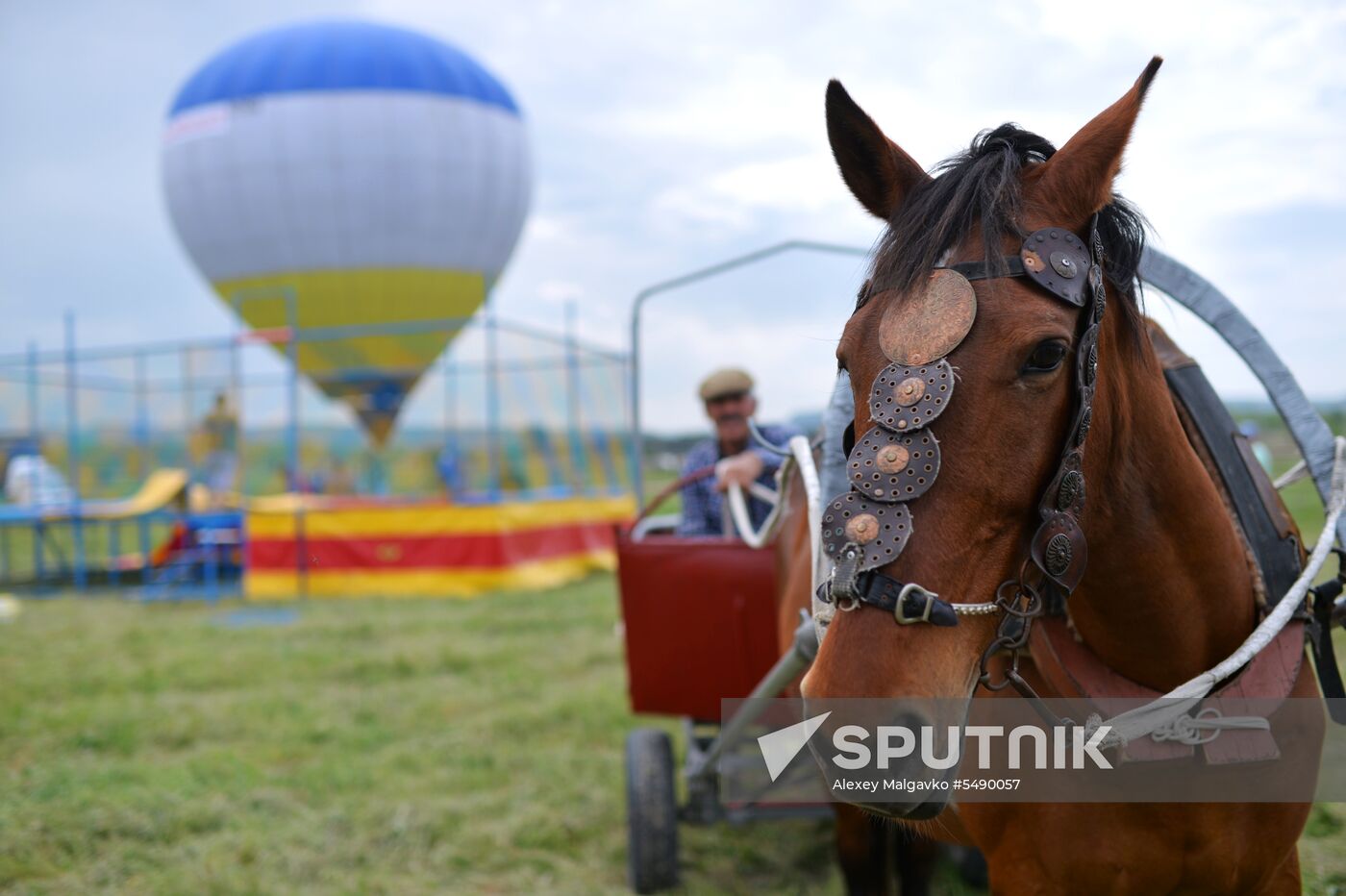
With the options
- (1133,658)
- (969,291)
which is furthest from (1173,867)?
(969,291)

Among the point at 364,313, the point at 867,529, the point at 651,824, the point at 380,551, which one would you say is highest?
the point at 364,313

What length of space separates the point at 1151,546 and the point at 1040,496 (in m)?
0.44

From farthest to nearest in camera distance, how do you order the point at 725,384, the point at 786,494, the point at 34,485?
1. the point at 34,485
2. the point at 725,384
3. the point at 786,494

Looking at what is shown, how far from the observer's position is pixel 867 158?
163cm

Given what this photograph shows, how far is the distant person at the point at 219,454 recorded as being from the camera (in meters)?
13.0

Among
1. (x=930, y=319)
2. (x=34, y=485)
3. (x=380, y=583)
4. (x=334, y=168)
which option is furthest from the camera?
(x=334, y=168)

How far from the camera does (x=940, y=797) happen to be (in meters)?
1.27

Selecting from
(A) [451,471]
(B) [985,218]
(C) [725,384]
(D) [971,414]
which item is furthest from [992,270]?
(A) [451,471]

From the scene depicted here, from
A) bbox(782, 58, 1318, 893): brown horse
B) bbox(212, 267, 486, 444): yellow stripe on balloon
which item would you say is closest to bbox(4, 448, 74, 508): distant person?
bbox(212, 267, 486, 444): yellow stripe on balloon

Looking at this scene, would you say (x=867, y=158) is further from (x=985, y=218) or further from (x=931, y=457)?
(x=931, y=457)

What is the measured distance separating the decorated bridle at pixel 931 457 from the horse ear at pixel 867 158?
298mm

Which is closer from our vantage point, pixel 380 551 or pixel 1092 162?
pixel 1092 162

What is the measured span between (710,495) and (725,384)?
0.50m

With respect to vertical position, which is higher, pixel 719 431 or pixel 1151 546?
pixel 719 431
